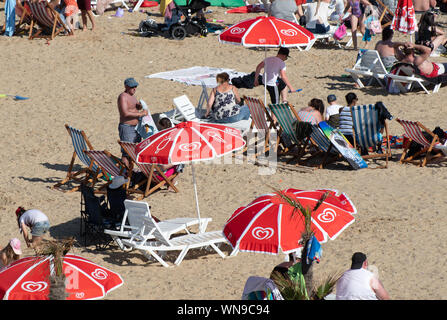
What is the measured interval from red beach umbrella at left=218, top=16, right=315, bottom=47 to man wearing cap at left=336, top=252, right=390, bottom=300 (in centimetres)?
618

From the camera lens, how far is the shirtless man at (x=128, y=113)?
11.1m

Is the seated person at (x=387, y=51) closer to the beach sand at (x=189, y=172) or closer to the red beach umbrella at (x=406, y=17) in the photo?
the beach sand at (x=189, y=172)

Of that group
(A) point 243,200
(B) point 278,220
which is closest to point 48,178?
(A) point 243,200

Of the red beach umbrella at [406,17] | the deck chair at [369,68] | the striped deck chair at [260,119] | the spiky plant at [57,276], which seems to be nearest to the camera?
the spiky plant at [57,276]

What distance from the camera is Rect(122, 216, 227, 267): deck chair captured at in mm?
8766

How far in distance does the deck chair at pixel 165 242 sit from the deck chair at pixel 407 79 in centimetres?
632

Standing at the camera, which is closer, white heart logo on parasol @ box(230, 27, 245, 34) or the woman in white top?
the woman in white top

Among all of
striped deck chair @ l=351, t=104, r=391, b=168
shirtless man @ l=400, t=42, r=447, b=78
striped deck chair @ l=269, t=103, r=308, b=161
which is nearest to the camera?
striped deck chair @ l=351, t=104, r=391, b=168

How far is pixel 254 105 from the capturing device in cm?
1191

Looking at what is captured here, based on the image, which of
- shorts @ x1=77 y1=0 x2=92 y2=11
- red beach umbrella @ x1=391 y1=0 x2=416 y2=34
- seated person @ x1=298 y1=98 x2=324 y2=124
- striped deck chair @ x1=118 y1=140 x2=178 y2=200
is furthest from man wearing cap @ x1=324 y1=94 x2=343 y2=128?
shorts @ x1=77 y1=0 x2=92 y2=11

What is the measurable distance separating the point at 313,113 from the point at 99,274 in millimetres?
5612

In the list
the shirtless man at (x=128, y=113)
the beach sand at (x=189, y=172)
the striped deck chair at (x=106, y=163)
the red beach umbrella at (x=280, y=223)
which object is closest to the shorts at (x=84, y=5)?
the beach sand at (x=189, y=172)

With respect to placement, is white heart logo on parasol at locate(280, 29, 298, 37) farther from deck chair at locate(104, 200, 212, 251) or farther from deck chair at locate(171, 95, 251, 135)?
deck chair at locate(104, 200, 212, 251)

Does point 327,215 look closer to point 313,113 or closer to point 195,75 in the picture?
point 313,113
